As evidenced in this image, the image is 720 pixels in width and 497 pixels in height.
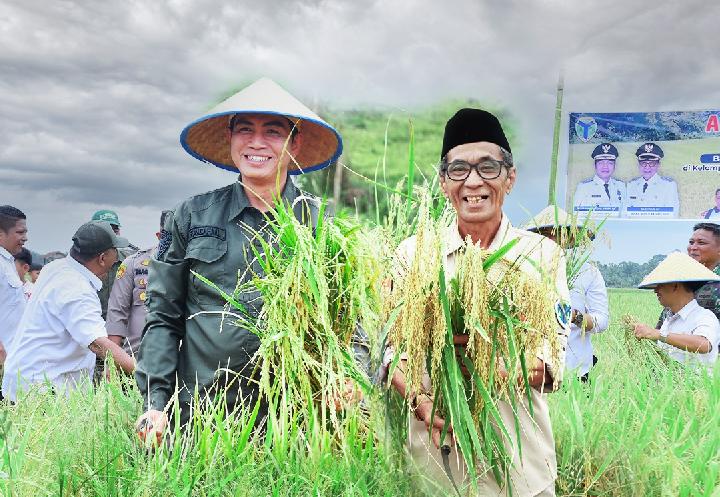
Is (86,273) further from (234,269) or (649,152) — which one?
(649,152)

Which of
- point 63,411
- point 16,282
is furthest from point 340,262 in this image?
point 16,282

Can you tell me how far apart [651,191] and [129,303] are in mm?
6249

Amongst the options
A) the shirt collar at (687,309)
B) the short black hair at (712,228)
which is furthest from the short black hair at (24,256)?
the short black hair at (712,228)

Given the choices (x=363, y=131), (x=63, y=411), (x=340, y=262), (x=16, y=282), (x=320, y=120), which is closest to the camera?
(x=340, y=262)

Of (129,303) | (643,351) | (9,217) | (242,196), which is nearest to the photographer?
(242,196)

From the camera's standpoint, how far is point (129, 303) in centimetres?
456

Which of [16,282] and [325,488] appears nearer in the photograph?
[325,488]

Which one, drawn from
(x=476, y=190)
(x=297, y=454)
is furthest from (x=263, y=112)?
(x=297, y=454)

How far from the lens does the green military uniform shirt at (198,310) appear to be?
2.13 metres

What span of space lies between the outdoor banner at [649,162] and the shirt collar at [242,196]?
618cm

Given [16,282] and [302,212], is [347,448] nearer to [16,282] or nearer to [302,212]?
[302,212]

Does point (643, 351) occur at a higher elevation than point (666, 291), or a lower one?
lower

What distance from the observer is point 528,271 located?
1.50m

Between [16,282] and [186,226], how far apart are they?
3528mm
